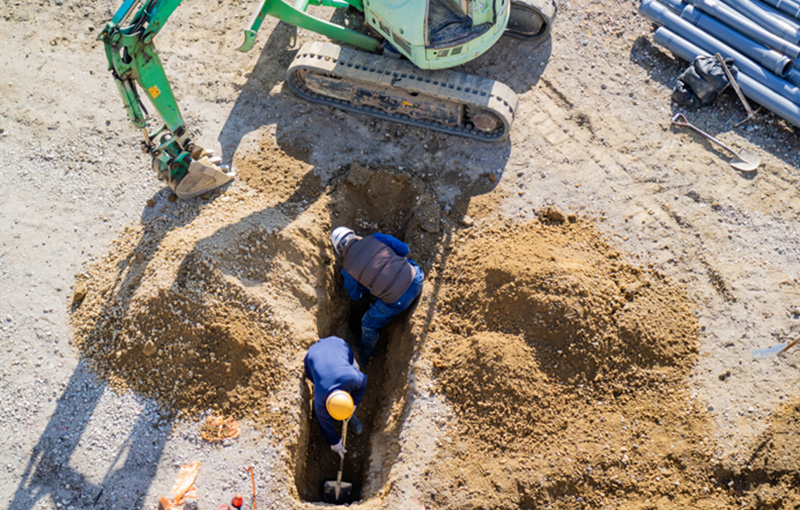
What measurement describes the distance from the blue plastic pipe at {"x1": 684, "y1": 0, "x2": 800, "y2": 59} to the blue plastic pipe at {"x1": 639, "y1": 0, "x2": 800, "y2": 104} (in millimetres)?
275

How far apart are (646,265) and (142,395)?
6454mm

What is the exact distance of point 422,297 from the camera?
26.1 feet

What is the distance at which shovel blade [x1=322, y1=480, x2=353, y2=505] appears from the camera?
7223mm

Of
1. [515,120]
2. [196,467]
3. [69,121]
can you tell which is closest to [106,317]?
[196,467]

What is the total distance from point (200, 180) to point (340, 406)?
368 cm

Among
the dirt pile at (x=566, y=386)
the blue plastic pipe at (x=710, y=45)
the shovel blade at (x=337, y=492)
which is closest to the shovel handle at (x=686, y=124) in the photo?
the blue plastic pipe at (x=710, y=45)

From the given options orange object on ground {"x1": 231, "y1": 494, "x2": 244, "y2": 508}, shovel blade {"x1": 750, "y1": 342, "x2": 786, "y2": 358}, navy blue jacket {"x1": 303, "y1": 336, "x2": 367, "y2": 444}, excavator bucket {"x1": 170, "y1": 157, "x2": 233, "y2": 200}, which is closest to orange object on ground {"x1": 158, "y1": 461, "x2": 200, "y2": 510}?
orange object on ground {"x1": 231, "y1": 494, "x2": 244, "y2": 508}

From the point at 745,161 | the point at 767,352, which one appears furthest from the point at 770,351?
the point at 745,161

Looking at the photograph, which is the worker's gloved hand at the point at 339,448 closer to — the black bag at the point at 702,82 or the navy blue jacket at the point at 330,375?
the navy blue jacket at the point at 330,375

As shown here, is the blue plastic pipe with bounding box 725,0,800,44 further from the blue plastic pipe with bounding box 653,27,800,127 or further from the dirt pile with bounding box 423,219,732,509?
the dirt pile with bounding box 423,219,732,509

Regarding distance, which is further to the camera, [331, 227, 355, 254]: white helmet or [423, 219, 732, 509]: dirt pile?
[331, 227, 355, 254]: white helmet

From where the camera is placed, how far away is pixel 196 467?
690cm

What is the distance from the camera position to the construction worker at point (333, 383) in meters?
6.61

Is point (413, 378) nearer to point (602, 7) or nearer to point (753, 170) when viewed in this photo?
point (753, 170)
